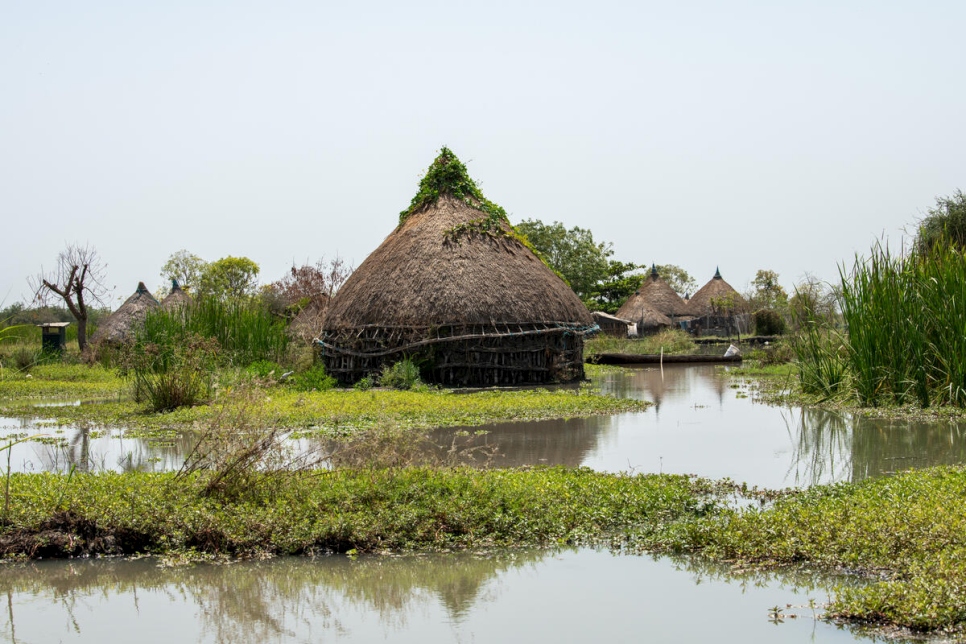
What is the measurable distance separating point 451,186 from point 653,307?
2843 centimetres

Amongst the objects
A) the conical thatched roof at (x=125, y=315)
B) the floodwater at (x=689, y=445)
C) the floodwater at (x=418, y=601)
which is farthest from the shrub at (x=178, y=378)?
the conical thatched roof at (x=125, y=315)

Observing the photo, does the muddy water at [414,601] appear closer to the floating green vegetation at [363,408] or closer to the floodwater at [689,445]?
the floodwater at [689,445]

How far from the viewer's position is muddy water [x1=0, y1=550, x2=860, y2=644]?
17.2 ft

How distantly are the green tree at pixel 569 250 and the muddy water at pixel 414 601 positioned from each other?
45006 millimetres

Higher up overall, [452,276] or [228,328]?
[452,276]

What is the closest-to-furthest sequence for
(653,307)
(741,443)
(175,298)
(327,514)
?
(327,514), (741,443), (175,298), (653,307)

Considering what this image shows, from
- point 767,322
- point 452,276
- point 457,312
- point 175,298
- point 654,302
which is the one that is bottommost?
point 457,312

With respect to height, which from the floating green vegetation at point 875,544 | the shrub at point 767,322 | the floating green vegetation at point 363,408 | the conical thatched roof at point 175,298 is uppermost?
the conical thatched roof at point 175,298

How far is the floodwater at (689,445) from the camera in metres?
9.84

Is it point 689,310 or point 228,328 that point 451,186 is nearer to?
point 228,328

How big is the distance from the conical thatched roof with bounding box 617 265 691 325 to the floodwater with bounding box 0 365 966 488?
33.6 meters

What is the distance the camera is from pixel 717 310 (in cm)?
5181

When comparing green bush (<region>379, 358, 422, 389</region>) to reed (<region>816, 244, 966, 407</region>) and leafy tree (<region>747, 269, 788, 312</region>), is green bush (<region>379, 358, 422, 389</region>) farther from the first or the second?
leafy tree (<region>747, 269, 788, 312</region>)

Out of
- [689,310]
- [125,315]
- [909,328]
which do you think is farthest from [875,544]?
[689,310]
